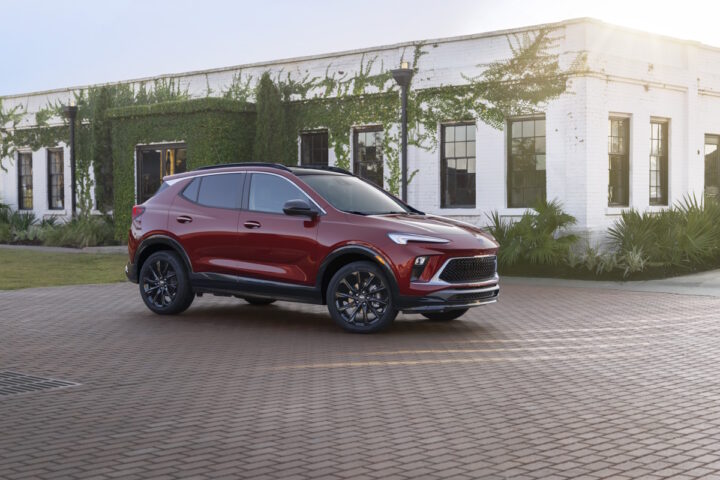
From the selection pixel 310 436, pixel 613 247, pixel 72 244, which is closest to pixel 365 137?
pixel 613 247

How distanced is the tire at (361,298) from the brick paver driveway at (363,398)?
22cm

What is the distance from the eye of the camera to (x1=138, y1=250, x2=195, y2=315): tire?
41.9 feet

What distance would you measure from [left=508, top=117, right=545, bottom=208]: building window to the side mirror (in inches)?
427

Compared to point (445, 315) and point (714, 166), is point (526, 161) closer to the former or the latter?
point (714, 166)

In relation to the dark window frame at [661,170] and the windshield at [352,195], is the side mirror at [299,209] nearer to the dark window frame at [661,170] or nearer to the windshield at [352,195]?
the windshield at [352,195]

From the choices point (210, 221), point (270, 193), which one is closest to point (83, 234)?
point (210, 221)

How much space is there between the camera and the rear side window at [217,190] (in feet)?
40.9

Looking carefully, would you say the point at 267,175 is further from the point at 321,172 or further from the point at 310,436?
the point at 310,436

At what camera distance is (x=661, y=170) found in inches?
930

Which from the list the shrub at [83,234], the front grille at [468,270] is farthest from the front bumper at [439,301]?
the shrub at [83,234]

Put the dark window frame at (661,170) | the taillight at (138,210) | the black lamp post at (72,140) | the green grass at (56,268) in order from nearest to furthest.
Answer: the taillight at (138,210) → the green grass at (56,268) → the dark window frame at (661,170) → the black lamp post at (72,140)

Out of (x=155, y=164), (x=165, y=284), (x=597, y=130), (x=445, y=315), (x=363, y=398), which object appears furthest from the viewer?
(x=155, y=164)

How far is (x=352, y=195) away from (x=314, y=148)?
14159 millimetres

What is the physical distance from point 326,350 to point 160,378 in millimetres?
2143
